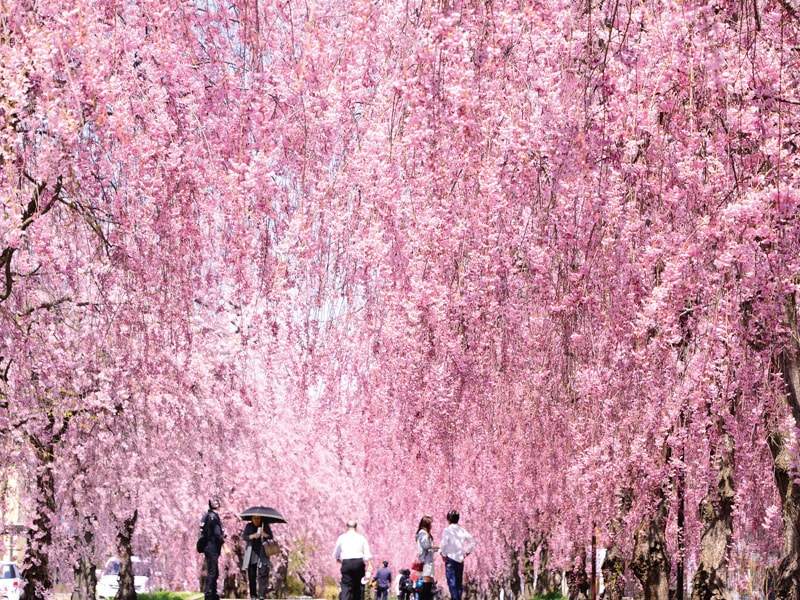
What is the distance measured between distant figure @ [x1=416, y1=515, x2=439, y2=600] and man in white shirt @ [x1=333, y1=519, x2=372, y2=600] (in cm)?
80

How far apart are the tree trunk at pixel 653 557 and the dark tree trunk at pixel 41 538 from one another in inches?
399

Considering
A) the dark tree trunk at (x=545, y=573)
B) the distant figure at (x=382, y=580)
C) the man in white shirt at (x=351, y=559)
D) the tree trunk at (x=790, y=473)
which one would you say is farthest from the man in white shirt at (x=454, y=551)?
the dark tree trunk at (x=545, y=573)

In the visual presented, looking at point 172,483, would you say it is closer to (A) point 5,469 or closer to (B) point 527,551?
(A) point 5,469

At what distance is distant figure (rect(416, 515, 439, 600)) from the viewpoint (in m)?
18.0

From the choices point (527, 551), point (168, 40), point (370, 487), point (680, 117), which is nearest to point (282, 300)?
A: point (168, 40)

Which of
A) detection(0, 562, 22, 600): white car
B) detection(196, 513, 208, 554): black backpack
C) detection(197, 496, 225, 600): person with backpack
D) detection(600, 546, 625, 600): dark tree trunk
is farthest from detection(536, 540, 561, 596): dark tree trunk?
detection(196, 513, 208, 554): black backpack

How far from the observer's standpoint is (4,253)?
1176 centimetres

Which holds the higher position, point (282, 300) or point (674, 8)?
point (674, 8)

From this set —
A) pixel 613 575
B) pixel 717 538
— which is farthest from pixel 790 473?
pixel 613 575

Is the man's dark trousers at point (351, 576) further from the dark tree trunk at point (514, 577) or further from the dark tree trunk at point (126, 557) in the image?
the dark tree trunk at point (514, 577)

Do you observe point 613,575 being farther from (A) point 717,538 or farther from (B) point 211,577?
(B) point 211,577

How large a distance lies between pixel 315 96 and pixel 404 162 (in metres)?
1.09

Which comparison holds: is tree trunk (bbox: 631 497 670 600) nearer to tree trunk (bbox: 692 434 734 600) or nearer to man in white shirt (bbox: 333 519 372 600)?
tree trunk (bbox: 692 434 734 600)

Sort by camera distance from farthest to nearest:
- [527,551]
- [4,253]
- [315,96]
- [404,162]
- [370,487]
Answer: [527,551], [370,487], [4,253], [404,162], [315,96]
